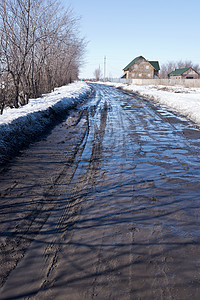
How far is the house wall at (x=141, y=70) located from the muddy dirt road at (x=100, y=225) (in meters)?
77.4

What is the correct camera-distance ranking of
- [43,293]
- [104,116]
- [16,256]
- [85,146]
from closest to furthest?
[43,293] < [16,256] < [85,146] < [104,116]

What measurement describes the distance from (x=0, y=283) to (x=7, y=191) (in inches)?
84.3

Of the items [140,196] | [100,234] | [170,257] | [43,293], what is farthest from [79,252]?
[140,196]

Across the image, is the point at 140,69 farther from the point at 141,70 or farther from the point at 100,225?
the point at 100,225

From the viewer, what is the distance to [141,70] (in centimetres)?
7912

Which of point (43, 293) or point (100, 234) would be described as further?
point (100, 234)

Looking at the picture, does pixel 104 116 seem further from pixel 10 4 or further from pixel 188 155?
pixel 10 4

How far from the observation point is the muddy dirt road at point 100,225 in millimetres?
2443

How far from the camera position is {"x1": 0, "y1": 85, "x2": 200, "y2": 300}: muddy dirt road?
8.02 ft

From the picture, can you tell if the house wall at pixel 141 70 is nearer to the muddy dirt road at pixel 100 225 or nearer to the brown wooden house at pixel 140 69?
the brown wooden house at pixel 140 69

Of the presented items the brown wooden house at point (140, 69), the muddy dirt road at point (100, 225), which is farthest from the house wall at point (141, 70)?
the muddy dirt road at point (100, 225)

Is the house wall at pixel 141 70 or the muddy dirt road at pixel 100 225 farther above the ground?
the house wall at pixel 141 70

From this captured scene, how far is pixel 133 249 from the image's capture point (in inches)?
116

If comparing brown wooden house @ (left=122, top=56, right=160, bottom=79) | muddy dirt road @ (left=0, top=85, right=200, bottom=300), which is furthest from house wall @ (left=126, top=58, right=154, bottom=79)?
muddy dirt road @ (left=0, top=85, right=200, bottom=300)
